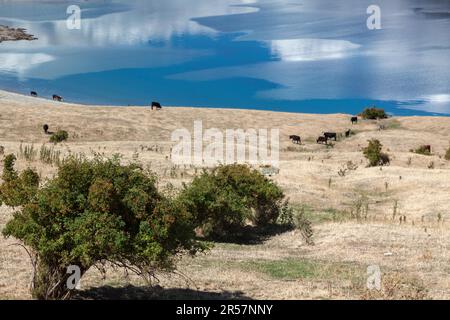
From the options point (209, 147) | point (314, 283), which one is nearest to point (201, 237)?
point (314, 283)

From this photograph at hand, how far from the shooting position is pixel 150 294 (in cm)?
1894

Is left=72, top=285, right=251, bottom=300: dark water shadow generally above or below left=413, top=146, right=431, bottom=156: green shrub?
below

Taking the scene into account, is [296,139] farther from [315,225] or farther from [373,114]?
[315,225]

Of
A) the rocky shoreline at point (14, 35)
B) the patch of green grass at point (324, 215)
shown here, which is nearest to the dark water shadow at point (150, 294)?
the patch of green grass at point (324, 215)

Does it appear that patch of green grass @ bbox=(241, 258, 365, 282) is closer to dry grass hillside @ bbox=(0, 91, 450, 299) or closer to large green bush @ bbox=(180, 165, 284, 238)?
dry grass hillside @ bbox=(0, 91, 450, 299)

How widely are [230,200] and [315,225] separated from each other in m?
4.70

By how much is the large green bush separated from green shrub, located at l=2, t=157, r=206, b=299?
467 inches

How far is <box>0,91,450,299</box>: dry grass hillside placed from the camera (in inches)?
779

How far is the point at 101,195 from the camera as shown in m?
15.6

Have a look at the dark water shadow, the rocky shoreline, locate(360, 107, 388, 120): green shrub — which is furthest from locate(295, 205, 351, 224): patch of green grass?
the rocky shoreline

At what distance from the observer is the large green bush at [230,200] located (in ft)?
97.1

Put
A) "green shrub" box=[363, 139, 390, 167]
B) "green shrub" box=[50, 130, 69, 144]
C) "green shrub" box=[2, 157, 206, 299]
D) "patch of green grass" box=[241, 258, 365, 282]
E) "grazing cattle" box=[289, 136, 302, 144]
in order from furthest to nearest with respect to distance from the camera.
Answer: "grazing cattle" box=[289, 136, 302, 144] < "green shrub" box=[50, 130, 69, 144] < "green shrub" box=[363, 139, 390, 167] < "patch of green grass" box=[241, 258, 365, 282] < "green shrub" box=[2, 157, 206, 299]

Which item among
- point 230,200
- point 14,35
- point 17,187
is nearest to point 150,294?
point 17,187
